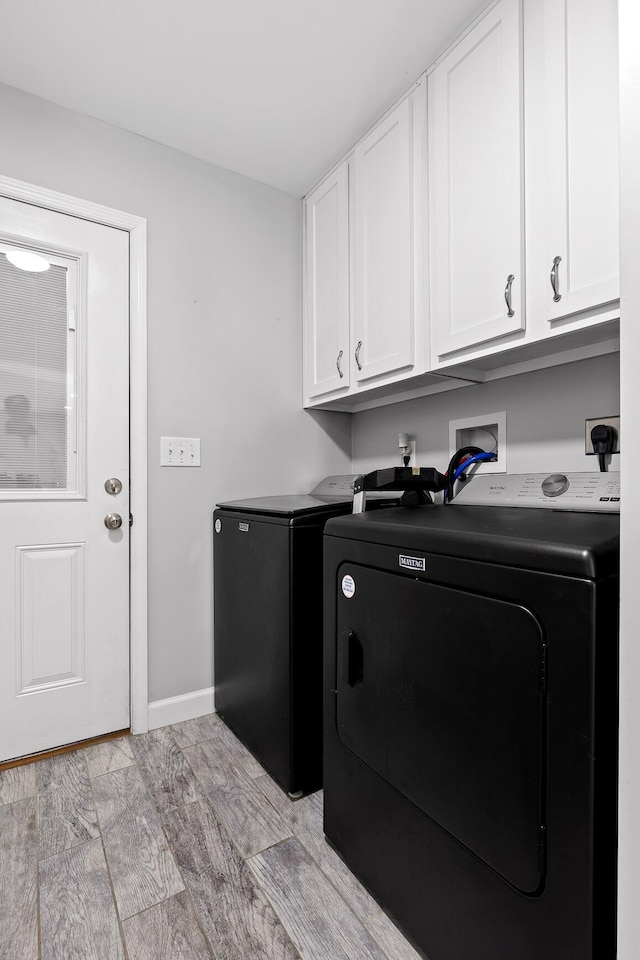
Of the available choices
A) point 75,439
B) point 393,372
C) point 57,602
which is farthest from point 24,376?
point 393,372

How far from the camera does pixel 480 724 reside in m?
0.81

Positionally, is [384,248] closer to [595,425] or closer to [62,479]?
[595,425]

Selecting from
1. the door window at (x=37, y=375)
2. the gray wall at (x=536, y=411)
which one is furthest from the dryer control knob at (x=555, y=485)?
the door window at (x=37, y=375)

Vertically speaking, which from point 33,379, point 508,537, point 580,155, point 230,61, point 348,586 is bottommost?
point 348,586

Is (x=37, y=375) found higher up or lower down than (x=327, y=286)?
lower down

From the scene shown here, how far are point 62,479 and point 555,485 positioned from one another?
5.43 ft

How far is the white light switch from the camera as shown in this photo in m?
1.92

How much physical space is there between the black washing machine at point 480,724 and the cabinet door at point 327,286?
105cm

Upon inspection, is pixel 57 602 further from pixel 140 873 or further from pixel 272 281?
pixel 272 281

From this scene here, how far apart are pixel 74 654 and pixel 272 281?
1.75 metres

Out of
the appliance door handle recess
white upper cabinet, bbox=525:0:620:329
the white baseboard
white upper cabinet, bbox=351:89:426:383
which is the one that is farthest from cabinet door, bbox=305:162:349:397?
the white baseboard

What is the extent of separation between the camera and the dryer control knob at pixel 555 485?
1294 millimetres

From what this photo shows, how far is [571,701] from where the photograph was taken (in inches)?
27.1

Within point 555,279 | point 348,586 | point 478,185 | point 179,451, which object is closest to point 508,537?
A: point 348,586
